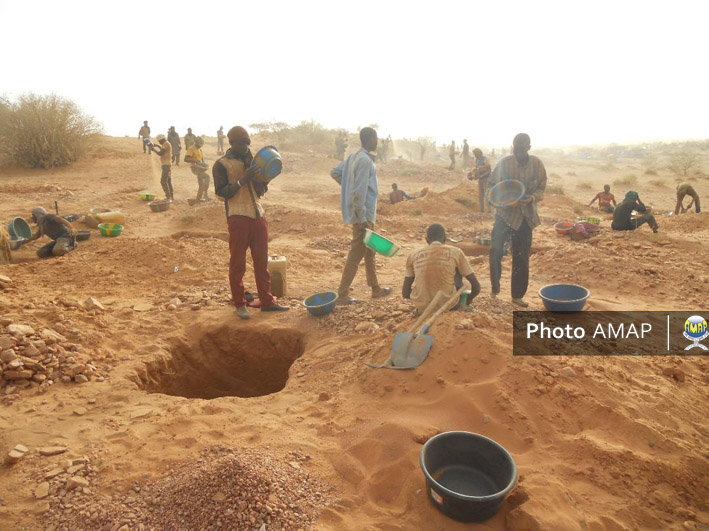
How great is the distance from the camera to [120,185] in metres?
13.0

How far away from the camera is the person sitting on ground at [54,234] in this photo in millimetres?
6383

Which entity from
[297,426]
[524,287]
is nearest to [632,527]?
[297,426]

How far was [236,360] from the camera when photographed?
4199mm

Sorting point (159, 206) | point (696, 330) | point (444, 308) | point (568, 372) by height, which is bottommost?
point (696, 330)

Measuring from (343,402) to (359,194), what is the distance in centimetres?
208

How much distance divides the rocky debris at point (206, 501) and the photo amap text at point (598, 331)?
210cm

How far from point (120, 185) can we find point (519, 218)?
1252 cm

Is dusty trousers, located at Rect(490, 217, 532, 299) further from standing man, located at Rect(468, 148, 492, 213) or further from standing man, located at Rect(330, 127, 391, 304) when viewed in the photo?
standing man, located at Rect(468, 148, 492, 213)

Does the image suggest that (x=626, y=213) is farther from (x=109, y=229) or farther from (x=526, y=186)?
(x=109, y=229)

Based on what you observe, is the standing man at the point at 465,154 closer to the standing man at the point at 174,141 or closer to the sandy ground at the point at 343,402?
the standing man at the point at 174,141

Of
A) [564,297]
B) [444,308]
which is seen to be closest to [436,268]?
[444,308]

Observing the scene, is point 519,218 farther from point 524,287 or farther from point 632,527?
point 632,527

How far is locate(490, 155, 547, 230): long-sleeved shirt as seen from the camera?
13.7 feet

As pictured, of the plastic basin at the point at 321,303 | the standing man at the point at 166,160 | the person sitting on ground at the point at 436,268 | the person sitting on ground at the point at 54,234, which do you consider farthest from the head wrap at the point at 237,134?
the standing man at the point at 166,160
